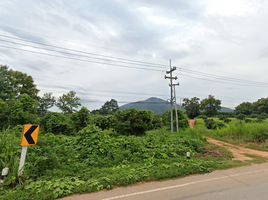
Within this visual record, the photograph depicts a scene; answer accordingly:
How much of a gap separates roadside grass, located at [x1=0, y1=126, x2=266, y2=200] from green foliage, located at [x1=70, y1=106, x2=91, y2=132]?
4.80m

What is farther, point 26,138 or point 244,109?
point 244,109

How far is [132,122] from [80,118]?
446 cm

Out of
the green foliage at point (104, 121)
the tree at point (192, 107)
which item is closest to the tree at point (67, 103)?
the green foliage at point (104, 121)

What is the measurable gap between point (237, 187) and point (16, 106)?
15.0 metres

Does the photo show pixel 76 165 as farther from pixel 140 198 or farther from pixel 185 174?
pixel 185 174

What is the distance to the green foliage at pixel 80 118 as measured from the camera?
11.8m

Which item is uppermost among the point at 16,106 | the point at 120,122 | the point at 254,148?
the point at 16,106

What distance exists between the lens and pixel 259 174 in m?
4.96

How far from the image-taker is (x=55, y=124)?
12.0m

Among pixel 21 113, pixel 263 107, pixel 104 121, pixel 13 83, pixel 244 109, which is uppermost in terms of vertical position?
pixel 13 83

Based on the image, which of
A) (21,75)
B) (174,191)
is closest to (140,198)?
(174,191)

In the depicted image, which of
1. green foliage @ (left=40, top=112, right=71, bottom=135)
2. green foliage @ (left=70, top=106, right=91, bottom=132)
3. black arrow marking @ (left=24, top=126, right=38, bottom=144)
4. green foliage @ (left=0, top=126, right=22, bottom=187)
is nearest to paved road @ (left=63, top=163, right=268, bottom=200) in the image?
green foliage @ (left=0, top=126, right=22, bottom=187)

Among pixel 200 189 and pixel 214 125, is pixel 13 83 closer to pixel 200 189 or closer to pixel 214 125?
pixel 200 189

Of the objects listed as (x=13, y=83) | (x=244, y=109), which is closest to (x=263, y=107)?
(x=244, y=109)
